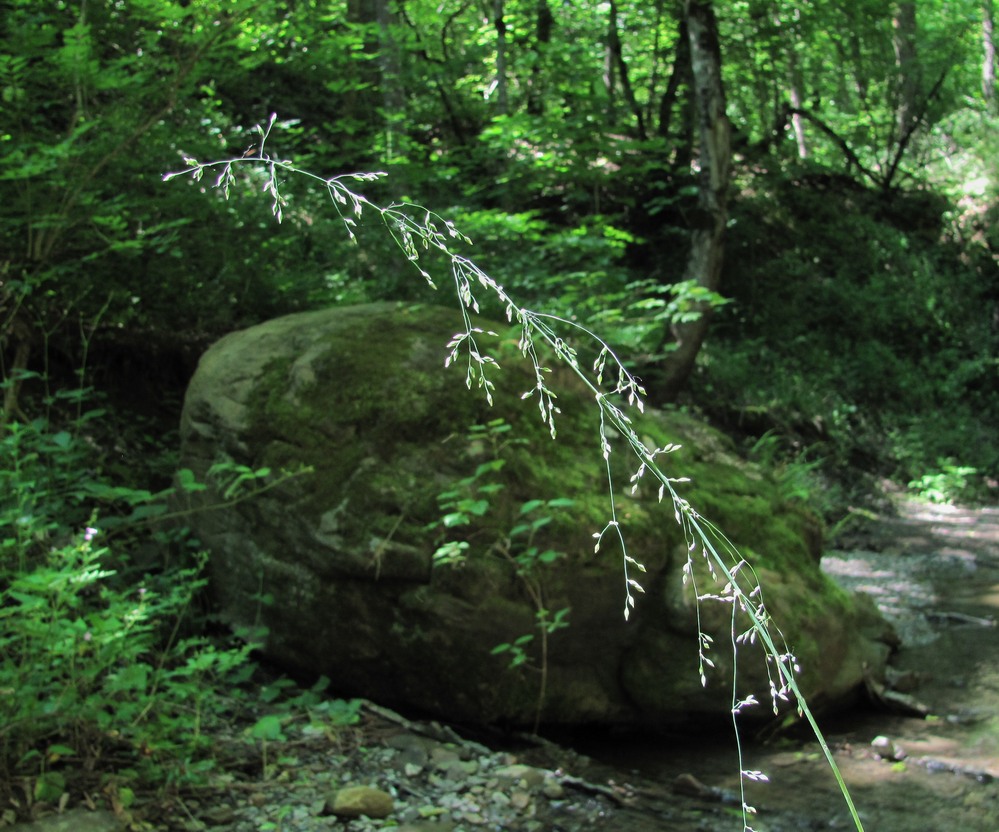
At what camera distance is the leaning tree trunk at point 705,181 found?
902cm

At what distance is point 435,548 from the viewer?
13.5ft

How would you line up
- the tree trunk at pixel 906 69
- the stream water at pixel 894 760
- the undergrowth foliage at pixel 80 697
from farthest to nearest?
the tree trunk at pixel 906 69, the stream water at pixel 894 760, the undergrowth foliage at pixel 80 697

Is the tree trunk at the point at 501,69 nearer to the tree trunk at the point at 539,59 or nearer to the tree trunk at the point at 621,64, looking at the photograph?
the tree trunk at the point at 539,59

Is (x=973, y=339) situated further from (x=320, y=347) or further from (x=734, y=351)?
(x=320, y=347)

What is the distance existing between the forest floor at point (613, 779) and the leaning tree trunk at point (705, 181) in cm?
462

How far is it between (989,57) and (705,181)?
1530cm

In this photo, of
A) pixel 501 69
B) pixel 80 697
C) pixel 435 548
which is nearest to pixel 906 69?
pixel 501 69

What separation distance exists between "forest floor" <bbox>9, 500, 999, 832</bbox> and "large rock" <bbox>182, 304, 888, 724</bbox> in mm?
246

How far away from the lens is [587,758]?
393cm

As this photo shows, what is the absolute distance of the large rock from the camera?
410cm

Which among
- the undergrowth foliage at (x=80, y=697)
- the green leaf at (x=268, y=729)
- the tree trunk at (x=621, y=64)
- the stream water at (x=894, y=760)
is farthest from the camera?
the tree trunk at (x=621, y=64)

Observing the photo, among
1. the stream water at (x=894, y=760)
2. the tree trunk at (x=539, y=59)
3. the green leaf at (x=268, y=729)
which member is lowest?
the stream water at (x=894, y=760)

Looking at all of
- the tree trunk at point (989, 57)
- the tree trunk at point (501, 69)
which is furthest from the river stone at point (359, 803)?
the tree trunk at point (989, 57)

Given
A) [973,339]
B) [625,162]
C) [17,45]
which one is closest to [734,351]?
[973,339]
